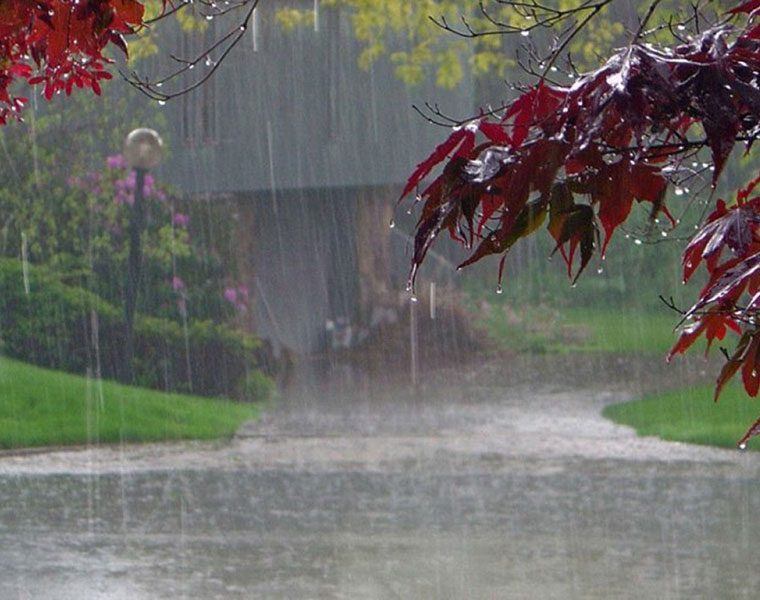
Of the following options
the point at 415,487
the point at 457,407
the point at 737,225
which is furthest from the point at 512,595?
the point at 457,407

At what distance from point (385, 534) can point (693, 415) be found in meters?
6.98

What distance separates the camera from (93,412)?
1273 cm

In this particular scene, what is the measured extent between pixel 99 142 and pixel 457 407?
656cm

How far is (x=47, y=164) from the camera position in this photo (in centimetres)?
1698

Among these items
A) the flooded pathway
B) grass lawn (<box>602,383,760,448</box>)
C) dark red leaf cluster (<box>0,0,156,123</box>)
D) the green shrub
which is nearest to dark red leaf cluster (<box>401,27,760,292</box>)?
dark red leaf cluster (<box>0,0,156,123</box>)

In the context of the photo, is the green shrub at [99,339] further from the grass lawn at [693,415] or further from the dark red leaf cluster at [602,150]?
the dark red leaf cluster at [602,150]

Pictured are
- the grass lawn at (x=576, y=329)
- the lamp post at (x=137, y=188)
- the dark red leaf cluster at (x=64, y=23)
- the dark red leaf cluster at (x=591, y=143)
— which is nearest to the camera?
the dark red leaf cluster at (x=591, y=143)

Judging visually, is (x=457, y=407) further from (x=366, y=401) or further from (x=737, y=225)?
(x=737, y=225)

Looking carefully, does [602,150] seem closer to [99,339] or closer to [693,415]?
[693,415]

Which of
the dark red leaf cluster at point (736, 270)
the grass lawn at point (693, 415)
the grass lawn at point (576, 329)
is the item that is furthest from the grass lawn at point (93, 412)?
the dark red leaf cluster at point (736, 270)

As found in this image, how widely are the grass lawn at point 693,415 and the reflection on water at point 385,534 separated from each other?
1.66m

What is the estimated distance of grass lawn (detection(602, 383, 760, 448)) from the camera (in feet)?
40.4

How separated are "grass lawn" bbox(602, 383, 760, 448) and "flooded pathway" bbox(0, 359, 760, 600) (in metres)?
0.33

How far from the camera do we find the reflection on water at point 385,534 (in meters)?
6.46
